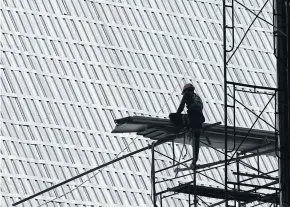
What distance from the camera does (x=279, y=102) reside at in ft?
142

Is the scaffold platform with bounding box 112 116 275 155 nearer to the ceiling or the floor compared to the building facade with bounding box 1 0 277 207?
nearer to the floor

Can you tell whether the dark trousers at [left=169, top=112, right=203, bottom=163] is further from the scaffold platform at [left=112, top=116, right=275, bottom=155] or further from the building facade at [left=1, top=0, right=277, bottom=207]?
the building facade at [left=1, top=0, right=277, bottom=207]

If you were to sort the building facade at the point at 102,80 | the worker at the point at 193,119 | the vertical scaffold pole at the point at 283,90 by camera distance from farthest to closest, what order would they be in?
1. the building facade at the point at 102,80
2. the worker at the point at 193,119
3. the vertical scaffold pole at the point at 283,90

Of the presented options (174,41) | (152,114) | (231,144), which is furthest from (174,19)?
(231,144)

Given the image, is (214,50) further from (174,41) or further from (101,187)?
(101,187)

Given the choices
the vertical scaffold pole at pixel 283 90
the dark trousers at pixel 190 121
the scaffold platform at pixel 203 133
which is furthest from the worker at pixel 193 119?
the vertical scaffold pole at pixel 283 90

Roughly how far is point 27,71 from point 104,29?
14.7m

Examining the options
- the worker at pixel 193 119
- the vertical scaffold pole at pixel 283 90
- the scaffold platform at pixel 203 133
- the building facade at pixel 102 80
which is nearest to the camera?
the vertical scaffold pole at pixel 283 90

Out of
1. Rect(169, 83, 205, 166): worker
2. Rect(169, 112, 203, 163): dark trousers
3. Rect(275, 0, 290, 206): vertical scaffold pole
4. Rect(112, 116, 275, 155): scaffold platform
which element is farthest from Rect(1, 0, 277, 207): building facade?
Rect(275, 0, 290, 206): vertical scaffold pole

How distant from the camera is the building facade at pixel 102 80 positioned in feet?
520

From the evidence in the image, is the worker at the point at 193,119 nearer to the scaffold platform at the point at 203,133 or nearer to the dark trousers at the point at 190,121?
the dark trousers at the point at 190,121

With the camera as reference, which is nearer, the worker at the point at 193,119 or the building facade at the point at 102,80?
the worker at the point at 193,119

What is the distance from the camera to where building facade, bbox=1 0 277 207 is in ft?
520

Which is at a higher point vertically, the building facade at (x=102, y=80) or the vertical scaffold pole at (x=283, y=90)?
the building facade at (x=102, y=80)
